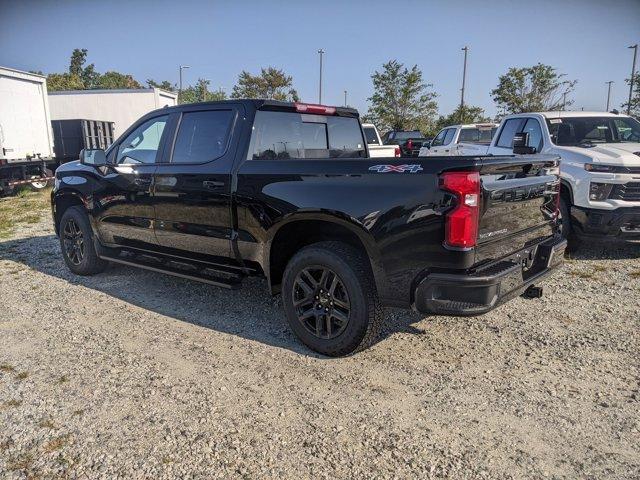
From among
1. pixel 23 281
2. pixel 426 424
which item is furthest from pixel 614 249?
pixel 23 281

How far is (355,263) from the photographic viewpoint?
3.41 m

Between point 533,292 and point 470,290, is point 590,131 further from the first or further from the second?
point 470,290

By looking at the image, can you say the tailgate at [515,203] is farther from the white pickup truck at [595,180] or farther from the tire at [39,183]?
the tire at [39,183]

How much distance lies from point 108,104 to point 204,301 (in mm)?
16897

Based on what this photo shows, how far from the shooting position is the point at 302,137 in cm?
448

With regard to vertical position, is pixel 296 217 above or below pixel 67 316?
above

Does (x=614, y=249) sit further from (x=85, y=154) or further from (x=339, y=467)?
(x=85, y=154)

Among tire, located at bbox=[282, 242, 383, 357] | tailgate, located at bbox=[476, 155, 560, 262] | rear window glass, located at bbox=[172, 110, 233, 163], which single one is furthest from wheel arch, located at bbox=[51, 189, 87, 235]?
tailgate, located at bbox=[476, 155, 560, 262]

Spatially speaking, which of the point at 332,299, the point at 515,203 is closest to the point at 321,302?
the point at 332,299

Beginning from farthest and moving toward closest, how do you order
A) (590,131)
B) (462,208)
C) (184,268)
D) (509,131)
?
(509,131) → (590,131) → (184,268) → (462,208)

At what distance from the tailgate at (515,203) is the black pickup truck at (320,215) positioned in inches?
0.6

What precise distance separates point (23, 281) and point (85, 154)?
1732 mm

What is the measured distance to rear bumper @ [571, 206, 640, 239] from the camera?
5.75 metres

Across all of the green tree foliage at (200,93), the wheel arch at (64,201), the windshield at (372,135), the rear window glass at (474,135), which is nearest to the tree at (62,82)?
the green tree foliage at (200,93)
